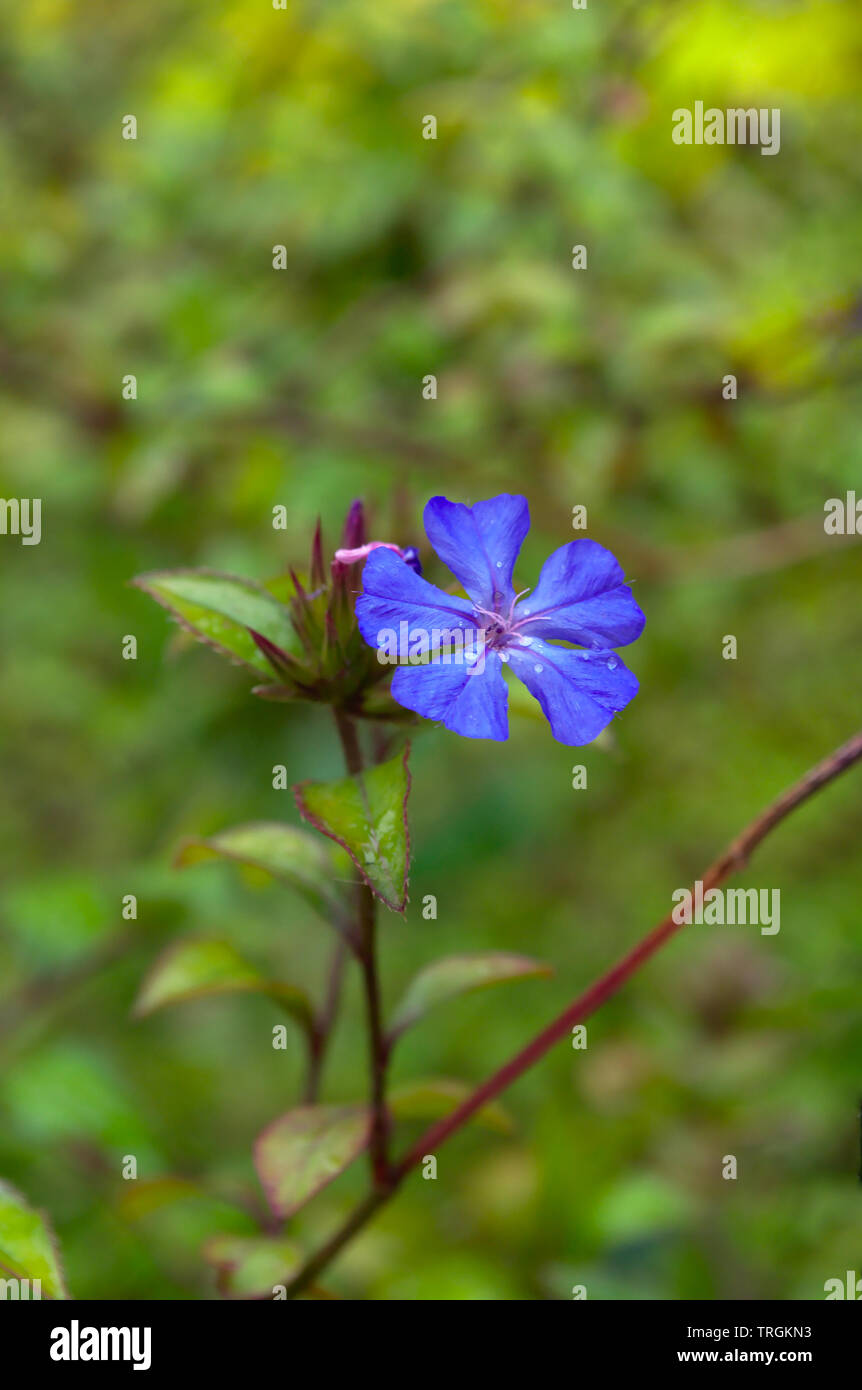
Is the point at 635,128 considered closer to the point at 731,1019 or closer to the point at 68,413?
the point at 68,413

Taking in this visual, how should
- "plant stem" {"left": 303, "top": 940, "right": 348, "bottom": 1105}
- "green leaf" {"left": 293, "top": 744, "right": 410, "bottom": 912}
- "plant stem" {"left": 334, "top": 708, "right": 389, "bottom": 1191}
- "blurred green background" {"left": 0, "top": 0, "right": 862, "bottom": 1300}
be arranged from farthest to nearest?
"blurred green background" {"left": 0, "top": 0, "right": 862, "bottom": 1300}
"plant stem" {"left": 303, "top": 940, "right": 348, "bottom": 1105}
"plant stem" {"left": 334, "top": 708, "right": 389, "bottom": 1191}
"green leaf" {"left": 293, "top": 744, "right": 410, "bottom": 912}

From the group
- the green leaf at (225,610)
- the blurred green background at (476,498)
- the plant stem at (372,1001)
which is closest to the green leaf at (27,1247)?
the plant stem at (372,1001)

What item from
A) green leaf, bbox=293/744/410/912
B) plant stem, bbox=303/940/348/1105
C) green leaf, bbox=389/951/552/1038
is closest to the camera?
green leaf, bbox=293/744/410/912

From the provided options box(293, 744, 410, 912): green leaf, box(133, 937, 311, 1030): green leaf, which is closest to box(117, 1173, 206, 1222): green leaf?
box(133, 937, 311, 1030): green leaf

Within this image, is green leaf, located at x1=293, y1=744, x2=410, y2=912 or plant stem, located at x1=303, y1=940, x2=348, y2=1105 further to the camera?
plant stem, located at x1=303, y1=940, x2=348, y2=1105

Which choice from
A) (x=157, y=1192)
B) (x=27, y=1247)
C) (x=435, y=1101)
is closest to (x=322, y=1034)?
(x=435, y=1101)

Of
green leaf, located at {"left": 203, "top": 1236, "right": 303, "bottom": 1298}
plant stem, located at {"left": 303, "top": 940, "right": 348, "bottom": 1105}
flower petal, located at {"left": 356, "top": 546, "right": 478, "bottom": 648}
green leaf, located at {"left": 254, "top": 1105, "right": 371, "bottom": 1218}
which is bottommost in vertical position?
green leaf, located at {"left": 203, "top": 1236, "right": 303, "bottom": 1298}

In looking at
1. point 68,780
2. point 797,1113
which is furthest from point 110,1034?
point 797,1113

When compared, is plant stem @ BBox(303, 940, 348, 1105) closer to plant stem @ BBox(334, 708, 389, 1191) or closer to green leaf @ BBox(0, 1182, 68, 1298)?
plant stem @ BBox(334, 708, 389, 1191)
